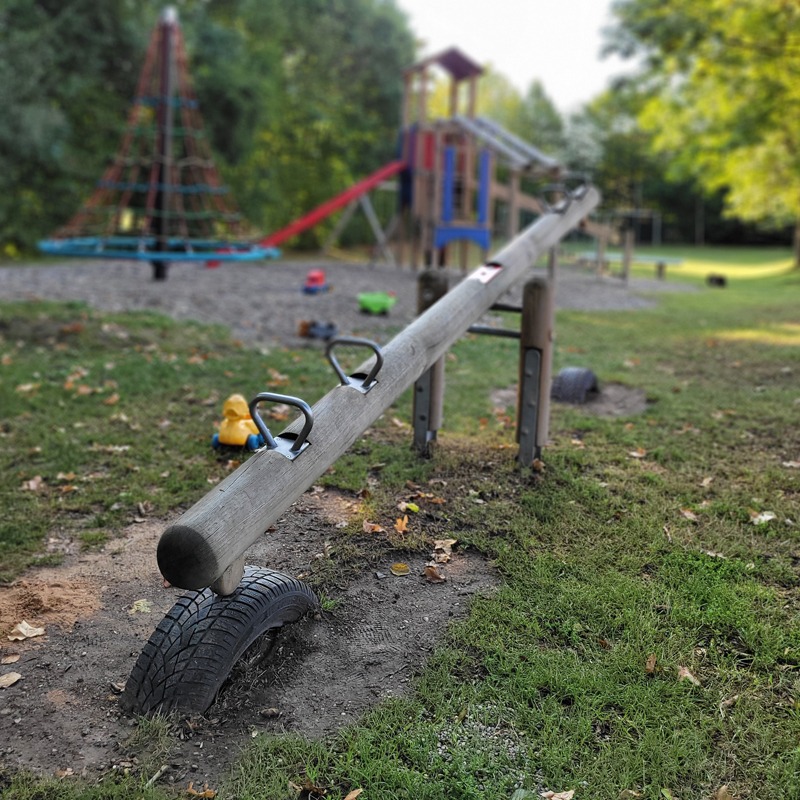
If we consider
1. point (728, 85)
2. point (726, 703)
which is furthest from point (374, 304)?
point (728, 85)

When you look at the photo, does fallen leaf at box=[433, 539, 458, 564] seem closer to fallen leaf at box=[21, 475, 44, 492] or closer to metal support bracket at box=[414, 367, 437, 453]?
metal support bracket at box=[414, 367, 437, 453]

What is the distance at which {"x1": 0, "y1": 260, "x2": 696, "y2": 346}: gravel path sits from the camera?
9211 millimetres

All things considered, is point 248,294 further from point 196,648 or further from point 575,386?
point 196,648

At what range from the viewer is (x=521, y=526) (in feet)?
12.1

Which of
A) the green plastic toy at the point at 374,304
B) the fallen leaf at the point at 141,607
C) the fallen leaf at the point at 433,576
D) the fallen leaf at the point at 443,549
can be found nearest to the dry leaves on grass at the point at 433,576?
the fallen leaf at the point at 433,576

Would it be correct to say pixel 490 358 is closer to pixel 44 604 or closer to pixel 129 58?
pixel 44 604

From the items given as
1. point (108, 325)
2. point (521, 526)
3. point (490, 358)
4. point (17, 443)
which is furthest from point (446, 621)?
point (108, 325)

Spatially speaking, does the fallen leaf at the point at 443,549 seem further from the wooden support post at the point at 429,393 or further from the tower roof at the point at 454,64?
the tower roof at the point at 454,64

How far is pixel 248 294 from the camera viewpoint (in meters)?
11.1

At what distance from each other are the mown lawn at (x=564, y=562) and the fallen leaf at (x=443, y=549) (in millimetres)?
62

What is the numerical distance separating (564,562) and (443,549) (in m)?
0.54

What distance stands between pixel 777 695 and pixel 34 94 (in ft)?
58.4

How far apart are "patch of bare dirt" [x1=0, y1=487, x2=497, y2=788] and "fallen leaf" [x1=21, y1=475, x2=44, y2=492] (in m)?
0.90

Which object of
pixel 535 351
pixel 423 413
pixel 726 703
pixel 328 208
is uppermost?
pixel 328 208
